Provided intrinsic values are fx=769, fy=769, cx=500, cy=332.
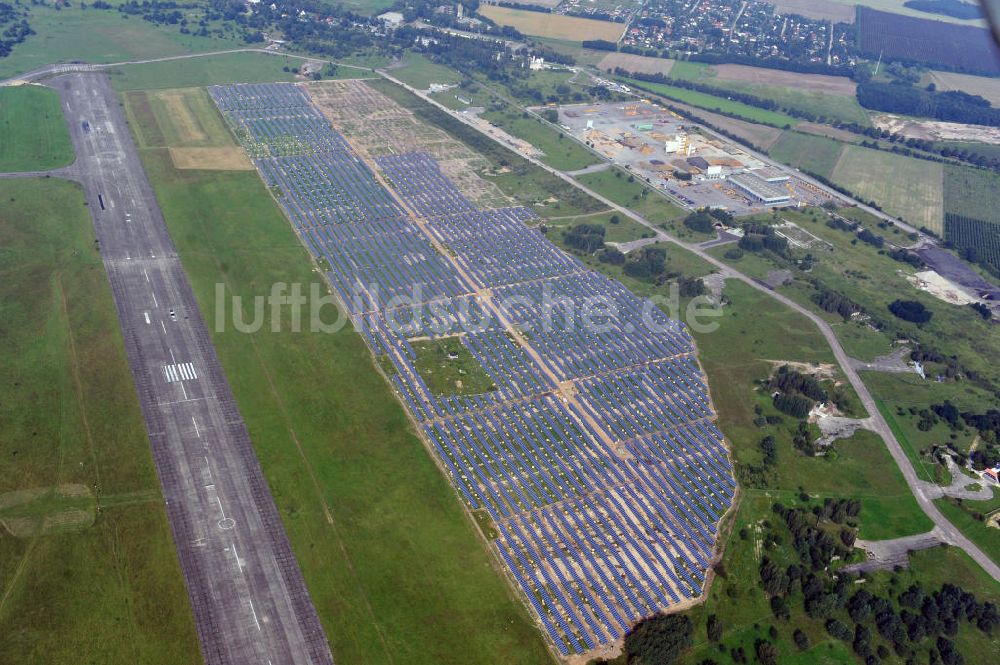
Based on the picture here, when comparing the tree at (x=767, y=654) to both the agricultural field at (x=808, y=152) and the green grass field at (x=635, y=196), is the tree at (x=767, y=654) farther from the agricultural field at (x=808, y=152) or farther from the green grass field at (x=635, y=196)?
the agricultural field at (x=808, y=152)

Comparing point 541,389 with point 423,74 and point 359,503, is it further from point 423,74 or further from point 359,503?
point 423,74

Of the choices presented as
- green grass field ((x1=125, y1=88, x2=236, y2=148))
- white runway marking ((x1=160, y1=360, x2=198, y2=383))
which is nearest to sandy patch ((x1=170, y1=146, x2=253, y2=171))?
green grass field ((x1=125, y1=88, x2=236, y2=148))

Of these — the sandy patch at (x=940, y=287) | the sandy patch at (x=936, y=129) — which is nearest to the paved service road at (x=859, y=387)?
the sandy patch at (x=940, y=287)

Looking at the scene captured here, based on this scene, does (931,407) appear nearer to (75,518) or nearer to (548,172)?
(548,172)

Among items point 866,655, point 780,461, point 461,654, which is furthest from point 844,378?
point 461,654

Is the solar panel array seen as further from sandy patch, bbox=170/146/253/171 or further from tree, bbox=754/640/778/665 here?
tree, bbox=754/640/778/665

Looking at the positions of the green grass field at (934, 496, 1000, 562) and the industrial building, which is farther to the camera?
the industrial building
